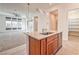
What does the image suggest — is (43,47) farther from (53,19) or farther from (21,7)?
(21,7)

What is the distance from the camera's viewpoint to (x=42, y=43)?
210 centimetres

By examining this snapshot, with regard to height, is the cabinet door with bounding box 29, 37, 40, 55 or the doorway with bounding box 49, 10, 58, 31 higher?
the doorway with bounding box 49, 10, 58, 31

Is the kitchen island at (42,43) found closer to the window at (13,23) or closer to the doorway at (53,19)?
the doorway at (53,19)

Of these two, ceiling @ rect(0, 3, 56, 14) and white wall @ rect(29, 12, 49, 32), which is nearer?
ceiling @ rect(0, 3, 56, 14)

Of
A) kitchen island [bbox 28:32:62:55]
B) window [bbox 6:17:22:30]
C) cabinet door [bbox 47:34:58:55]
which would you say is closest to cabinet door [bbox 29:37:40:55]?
kitchen island [bbox 28:32:62:55]

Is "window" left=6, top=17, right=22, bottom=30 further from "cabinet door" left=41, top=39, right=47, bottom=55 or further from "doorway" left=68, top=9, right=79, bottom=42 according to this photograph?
"doorway" left=68, top=9, right=79, bottom=42

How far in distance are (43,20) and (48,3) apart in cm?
37

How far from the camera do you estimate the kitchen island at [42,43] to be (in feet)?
6.90

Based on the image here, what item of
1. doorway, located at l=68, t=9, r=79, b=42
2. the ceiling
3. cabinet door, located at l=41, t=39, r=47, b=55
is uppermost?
the ceiling

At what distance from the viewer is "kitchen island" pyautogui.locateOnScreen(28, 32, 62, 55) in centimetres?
210

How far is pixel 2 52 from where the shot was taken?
82.6 inches

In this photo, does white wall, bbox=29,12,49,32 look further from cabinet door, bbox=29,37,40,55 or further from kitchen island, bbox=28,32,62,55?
cabinet door, bbox=29,37,40,55

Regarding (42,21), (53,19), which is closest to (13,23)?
(42,21)
